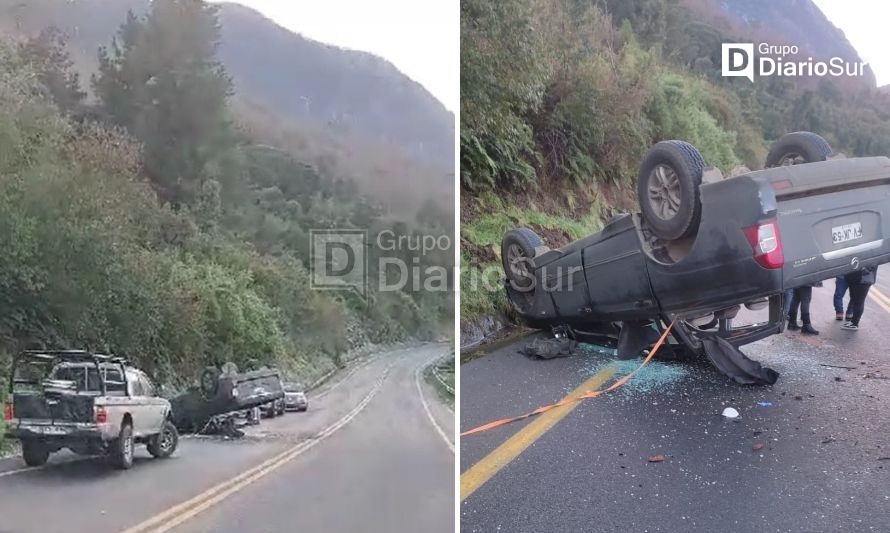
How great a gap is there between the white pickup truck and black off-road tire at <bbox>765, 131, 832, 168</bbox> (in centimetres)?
180

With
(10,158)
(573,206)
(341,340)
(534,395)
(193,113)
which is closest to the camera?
(10,158)

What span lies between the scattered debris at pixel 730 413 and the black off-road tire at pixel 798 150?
2.44ft

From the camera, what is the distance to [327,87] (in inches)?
62.6

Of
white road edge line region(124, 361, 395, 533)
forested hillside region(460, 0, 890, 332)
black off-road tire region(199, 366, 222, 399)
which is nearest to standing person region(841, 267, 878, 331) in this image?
forested hillside region(460, 0, 890, 332)

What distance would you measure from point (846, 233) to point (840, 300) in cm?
21

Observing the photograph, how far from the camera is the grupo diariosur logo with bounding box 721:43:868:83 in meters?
1.78

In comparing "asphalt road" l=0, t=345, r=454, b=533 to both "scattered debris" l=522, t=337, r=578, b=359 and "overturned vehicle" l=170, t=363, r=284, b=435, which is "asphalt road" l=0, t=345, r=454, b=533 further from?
"scattered debris" l=522, t=337, r=578, b=359

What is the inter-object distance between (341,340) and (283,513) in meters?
0.43

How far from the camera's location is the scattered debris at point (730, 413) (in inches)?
77.8

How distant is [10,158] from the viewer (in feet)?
4.57

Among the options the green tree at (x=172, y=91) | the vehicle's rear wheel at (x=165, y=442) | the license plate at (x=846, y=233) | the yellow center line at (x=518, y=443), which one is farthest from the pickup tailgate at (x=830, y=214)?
the vehicle's rear wheel at (x=165, y=442)

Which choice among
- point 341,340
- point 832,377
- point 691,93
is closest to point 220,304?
point 341,340

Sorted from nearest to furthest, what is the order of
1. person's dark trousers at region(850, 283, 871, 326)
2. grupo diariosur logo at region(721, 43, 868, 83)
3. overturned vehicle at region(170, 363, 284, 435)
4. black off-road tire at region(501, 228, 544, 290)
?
overturned vehicle at region(170, 363, 284, 435) → grupo diariosur logo at region(721, 43, 868, 83) → person's dark trousers at region(850, 283, 871, 326) → black off-road tire at region(501, 228, 544, 290)

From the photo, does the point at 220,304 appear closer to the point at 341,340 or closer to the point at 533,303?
the point at 341,340
